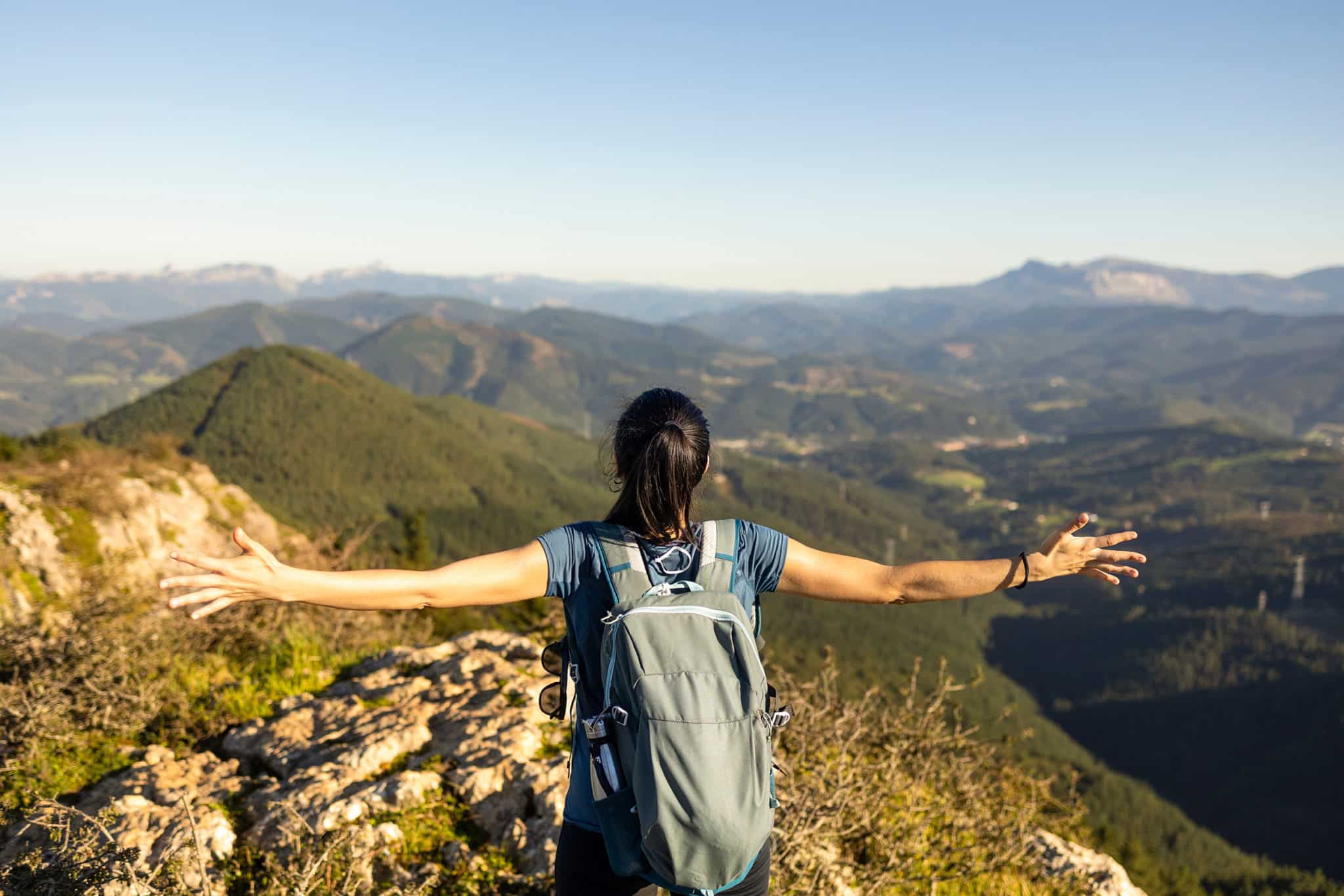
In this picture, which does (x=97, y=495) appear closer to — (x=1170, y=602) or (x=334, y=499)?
(x=334, y=499)

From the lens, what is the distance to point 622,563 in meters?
2.68

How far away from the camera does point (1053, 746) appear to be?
9506 centimetres

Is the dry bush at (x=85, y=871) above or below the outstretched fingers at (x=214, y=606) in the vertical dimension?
below

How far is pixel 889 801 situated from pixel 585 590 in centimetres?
420

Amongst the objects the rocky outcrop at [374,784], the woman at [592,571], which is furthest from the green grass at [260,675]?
the woman at [592,571]

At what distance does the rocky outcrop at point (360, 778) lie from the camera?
169 inches

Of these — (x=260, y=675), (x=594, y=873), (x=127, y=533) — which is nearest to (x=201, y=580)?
(x=594, y=873)

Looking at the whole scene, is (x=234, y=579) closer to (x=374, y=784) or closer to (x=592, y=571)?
(x=592, y=571)

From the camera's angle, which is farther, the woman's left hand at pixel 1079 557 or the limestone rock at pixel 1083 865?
the limestone rock at pixel 1083 865

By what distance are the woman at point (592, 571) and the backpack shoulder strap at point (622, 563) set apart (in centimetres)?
4

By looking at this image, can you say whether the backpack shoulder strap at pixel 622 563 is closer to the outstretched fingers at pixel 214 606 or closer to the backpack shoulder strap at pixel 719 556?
the backpack shoulder strap at pixel 719 556

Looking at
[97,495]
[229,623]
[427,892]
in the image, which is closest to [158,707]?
[229,623]

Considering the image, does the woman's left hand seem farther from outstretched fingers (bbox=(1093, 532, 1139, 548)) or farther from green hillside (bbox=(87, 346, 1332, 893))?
green hillside (bbox=(87, 346, 1332, 893))

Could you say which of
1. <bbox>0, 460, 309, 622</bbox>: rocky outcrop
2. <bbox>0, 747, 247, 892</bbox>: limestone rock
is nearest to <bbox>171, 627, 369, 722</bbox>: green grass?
<bbox>0, 747, 247, 892</bbox>: limestone rock
